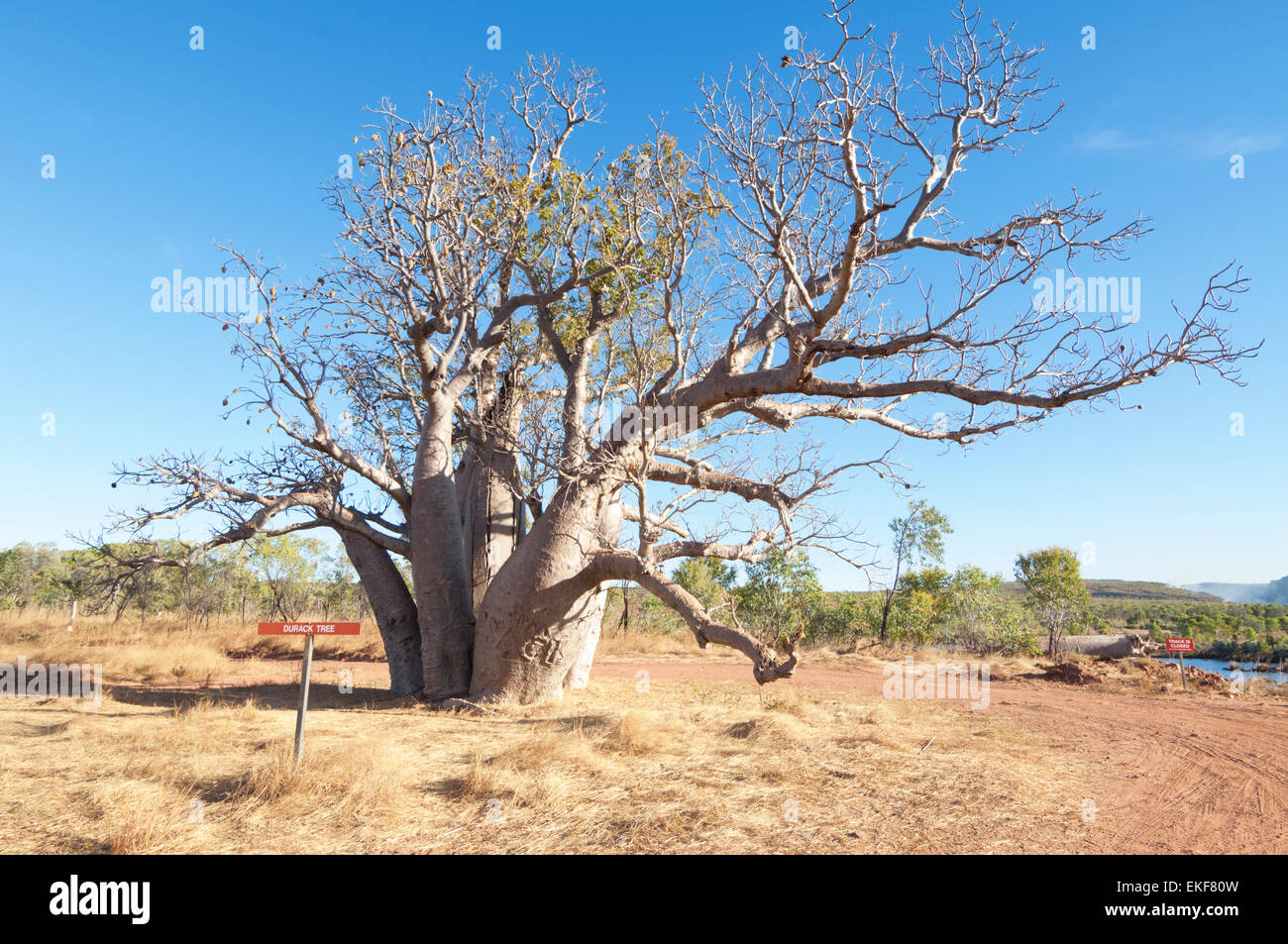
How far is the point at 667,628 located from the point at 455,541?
1859 centimetres

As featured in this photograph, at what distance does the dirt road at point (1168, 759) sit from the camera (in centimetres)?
423

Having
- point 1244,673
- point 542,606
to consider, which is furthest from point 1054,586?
point 542,606

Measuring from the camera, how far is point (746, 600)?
2472cm

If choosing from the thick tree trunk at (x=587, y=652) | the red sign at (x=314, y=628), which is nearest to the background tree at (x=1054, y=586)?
the thick tree trunk at (x=587, y=652)

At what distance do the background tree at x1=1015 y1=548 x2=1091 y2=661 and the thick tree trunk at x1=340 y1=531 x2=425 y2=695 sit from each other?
19645 mm

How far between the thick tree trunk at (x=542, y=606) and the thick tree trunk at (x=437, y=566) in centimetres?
57

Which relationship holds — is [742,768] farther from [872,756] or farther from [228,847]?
[228,847]

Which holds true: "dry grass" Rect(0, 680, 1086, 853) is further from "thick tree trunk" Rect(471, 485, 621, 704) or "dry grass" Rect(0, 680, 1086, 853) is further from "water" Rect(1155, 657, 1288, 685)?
"water" Rect(1155, 657, 1288, 685)

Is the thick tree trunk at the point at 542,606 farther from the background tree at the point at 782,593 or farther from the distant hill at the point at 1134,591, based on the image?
the distant hill at the point at 1134,591

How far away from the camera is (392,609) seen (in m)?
9.73

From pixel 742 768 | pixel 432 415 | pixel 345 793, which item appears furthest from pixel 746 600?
pixel 345 793

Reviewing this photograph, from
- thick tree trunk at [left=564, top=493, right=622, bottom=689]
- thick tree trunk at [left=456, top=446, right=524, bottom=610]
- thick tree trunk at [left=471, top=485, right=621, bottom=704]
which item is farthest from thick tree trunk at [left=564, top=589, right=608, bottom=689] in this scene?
thick tree trunk at [left=456, top=446, right=524, bottom=610]

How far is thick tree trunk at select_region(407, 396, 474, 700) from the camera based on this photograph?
9.17m
